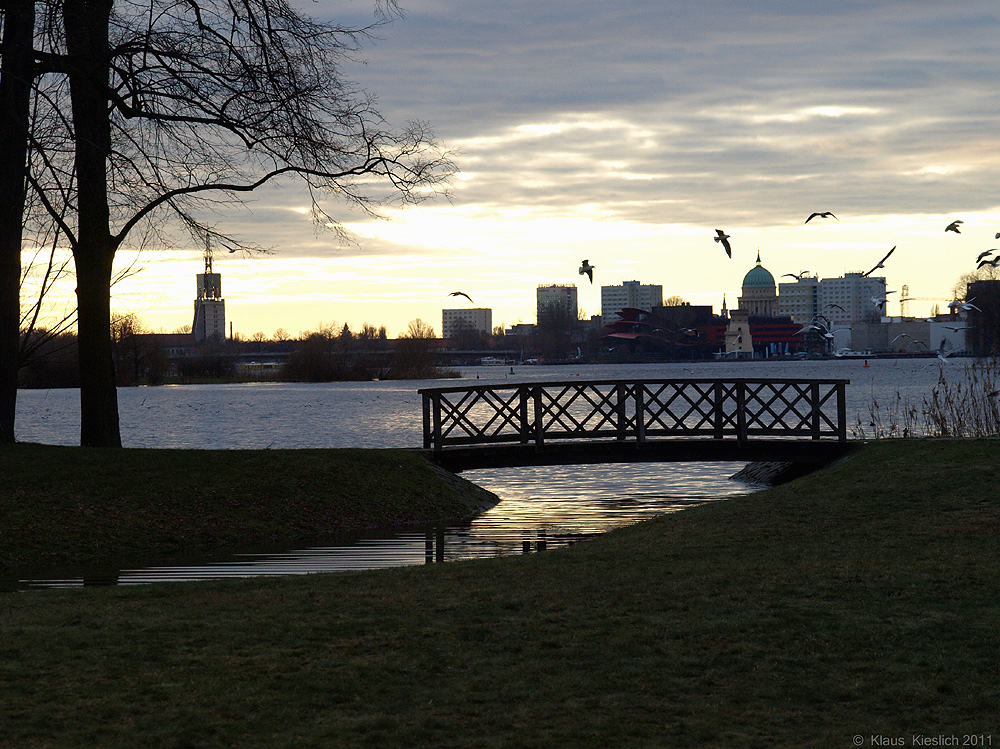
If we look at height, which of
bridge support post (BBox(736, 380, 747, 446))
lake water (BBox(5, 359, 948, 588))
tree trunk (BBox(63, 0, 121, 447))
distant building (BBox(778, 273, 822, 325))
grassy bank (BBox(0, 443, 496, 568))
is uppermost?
distant building (BBox(778, 273, 822, 325))

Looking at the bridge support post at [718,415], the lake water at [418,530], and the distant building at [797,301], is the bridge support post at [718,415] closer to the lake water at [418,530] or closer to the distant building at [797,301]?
the lake water at [418,530]

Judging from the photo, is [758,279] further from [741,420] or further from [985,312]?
[741,420]

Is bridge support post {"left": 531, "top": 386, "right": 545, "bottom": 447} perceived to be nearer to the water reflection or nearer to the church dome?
the water reflection

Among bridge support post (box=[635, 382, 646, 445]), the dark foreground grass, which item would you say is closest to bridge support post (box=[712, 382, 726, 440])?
bridge support post (box=[635, 382, 646, 445])

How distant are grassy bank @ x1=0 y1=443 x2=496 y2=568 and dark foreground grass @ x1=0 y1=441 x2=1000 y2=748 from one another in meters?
5.14

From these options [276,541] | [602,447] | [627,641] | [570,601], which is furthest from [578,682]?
[602,447]

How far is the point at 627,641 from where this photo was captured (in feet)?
24.6

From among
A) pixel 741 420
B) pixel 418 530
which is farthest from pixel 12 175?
pixel 741 420

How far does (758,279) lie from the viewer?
194 meters

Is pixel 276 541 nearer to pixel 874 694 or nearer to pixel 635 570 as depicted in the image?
pixel 635 570

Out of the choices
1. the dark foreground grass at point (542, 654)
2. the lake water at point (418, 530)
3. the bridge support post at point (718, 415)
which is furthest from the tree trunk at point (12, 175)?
the bridge support post at point (718, 415)

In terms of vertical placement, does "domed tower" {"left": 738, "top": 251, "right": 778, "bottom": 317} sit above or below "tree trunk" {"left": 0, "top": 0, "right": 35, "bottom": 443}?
above

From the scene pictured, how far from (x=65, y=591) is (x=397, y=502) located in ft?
30.3

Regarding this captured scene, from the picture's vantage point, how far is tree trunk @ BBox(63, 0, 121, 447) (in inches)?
668
